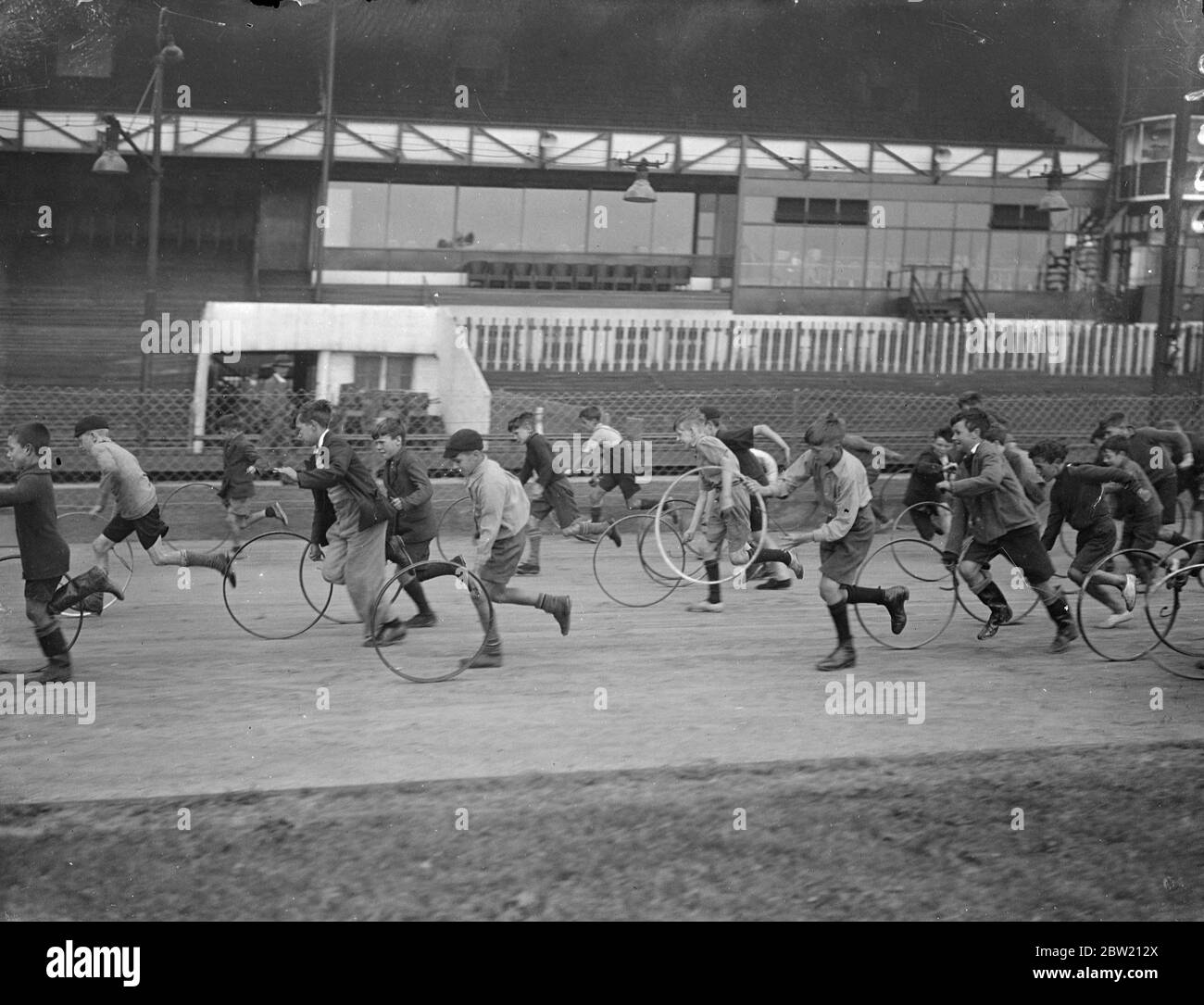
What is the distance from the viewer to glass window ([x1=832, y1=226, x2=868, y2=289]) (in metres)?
20.2

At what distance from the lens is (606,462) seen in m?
14.4

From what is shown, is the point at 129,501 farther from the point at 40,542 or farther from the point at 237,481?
the point at 237,481

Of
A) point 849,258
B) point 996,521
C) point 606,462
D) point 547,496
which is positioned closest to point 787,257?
point 849,258

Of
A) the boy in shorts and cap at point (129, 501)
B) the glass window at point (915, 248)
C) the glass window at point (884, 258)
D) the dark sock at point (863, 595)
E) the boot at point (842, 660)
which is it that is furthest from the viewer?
the glass window at point (915, 248)

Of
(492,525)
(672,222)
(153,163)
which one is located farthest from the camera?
(672,222)

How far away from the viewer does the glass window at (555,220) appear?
17.4m

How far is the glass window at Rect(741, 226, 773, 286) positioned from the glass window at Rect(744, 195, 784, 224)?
107mm

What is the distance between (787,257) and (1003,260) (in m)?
3.74

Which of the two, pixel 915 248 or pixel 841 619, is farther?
pixel 915 248

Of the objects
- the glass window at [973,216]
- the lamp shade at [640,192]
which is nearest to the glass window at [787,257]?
the lamp shade at [640,192]

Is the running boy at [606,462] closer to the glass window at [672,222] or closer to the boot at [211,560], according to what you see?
the glass window at [672,222]

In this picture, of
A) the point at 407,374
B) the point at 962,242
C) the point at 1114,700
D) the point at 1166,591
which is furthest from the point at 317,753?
the point at 962,242

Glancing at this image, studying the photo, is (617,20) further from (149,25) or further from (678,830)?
(678,830)

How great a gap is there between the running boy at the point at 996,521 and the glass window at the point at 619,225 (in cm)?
815
